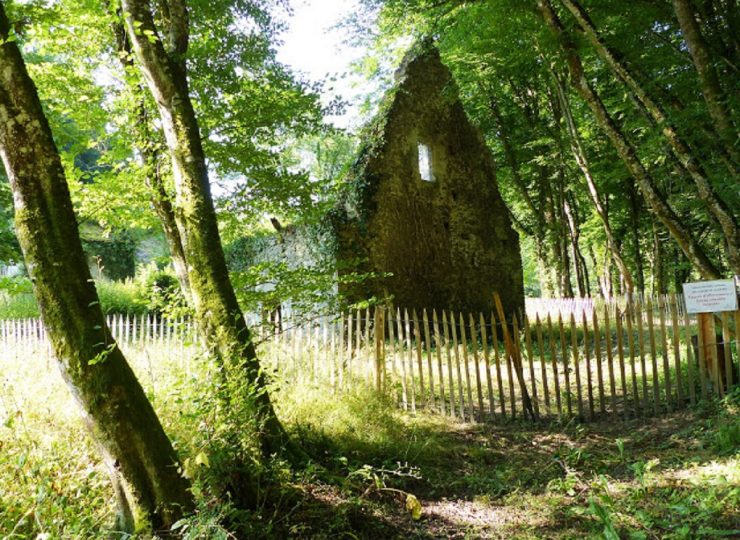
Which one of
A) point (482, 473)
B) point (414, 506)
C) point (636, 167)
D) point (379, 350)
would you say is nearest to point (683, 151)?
point (636, 167)

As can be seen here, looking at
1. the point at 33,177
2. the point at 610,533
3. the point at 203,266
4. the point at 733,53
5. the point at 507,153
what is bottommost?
the point at 610,533

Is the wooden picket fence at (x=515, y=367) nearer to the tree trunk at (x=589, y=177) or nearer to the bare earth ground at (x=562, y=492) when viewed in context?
the bare earth ground at (x=562, y=492)

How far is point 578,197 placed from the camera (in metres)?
21.8

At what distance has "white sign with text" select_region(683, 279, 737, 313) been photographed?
5.46 m

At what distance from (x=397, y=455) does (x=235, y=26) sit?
8.10 metres

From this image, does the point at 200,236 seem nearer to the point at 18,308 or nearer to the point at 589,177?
the point at 589,177

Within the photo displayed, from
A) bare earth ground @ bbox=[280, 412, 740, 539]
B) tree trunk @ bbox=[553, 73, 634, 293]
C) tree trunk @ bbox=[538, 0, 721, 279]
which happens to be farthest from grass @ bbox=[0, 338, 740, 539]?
tree trunk @ bbox=[553, 73, 634, 293]

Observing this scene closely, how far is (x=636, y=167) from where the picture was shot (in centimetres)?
627

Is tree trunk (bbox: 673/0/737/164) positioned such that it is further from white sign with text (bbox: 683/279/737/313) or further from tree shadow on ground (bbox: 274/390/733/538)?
tree shadow on ground (bbox: 274/390/733/538)

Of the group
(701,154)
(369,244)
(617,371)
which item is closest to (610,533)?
(701,154)

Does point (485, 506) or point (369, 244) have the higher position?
point (369, 244)

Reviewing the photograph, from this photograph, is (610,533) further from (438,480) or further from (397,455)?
(397,455)

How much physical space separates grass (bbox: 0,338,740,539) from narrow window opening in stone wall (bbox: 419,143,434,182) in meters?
8.37

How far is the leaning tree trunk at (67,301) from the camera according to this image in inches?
109
